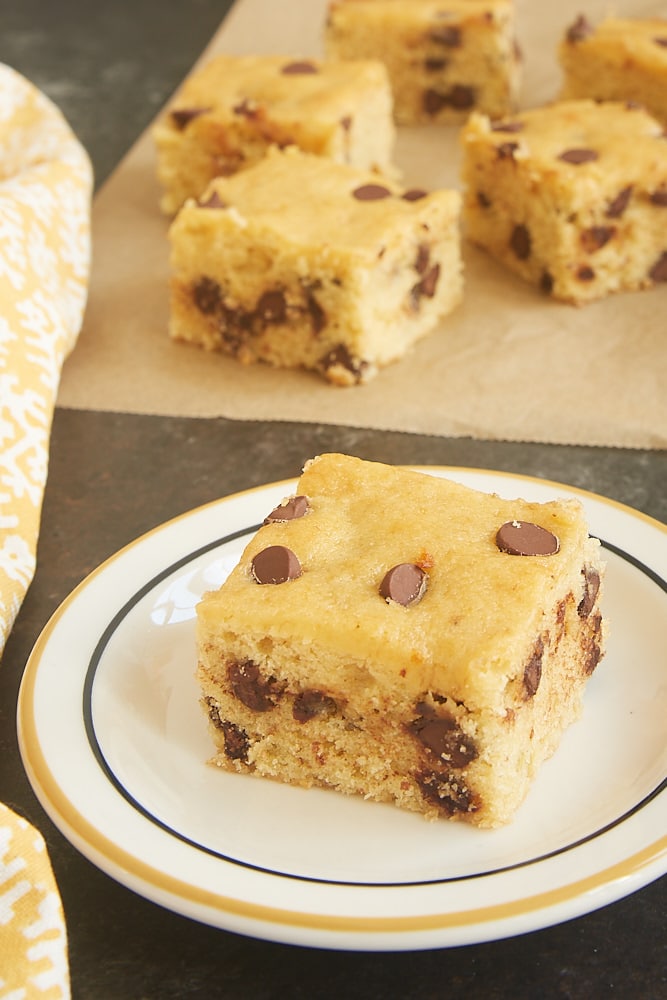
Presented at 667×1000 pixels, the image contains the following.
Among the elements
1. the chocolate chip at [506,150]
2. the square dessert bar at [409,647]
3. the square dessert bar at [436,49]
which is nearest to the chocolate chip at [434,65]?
the square dessert bar at [436,49]

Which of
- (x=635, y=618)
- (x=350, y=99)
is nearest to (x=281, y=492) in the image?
(x=635, y=618)

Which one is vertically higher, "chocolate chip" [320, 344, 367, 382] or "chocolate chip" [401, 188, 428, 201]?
"chocolate chip" [401, 188, 428, 201]

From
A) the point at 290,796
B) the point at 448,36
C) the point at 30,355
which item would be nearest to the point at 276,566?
the point at 290,796

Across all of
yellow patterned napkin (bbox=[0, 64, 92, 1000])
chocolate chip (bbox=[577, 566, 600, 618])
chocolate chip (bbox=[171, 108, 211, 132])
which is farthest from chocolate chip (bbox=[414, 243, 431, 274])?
chocolate chip (bbox=[577, 566, 600, 618])

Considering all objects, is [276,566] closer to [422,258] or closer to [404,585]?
[404,585]

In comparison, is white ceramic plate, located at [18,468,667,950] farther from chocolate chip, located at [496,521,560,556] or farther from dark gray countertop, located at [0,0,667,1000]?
chocolate chip, located at [496,521,560,556]

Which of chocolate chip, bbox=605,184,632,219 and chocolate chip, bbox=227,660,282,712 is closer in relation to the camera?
chocolate chip, bbox=227,660,282,712
